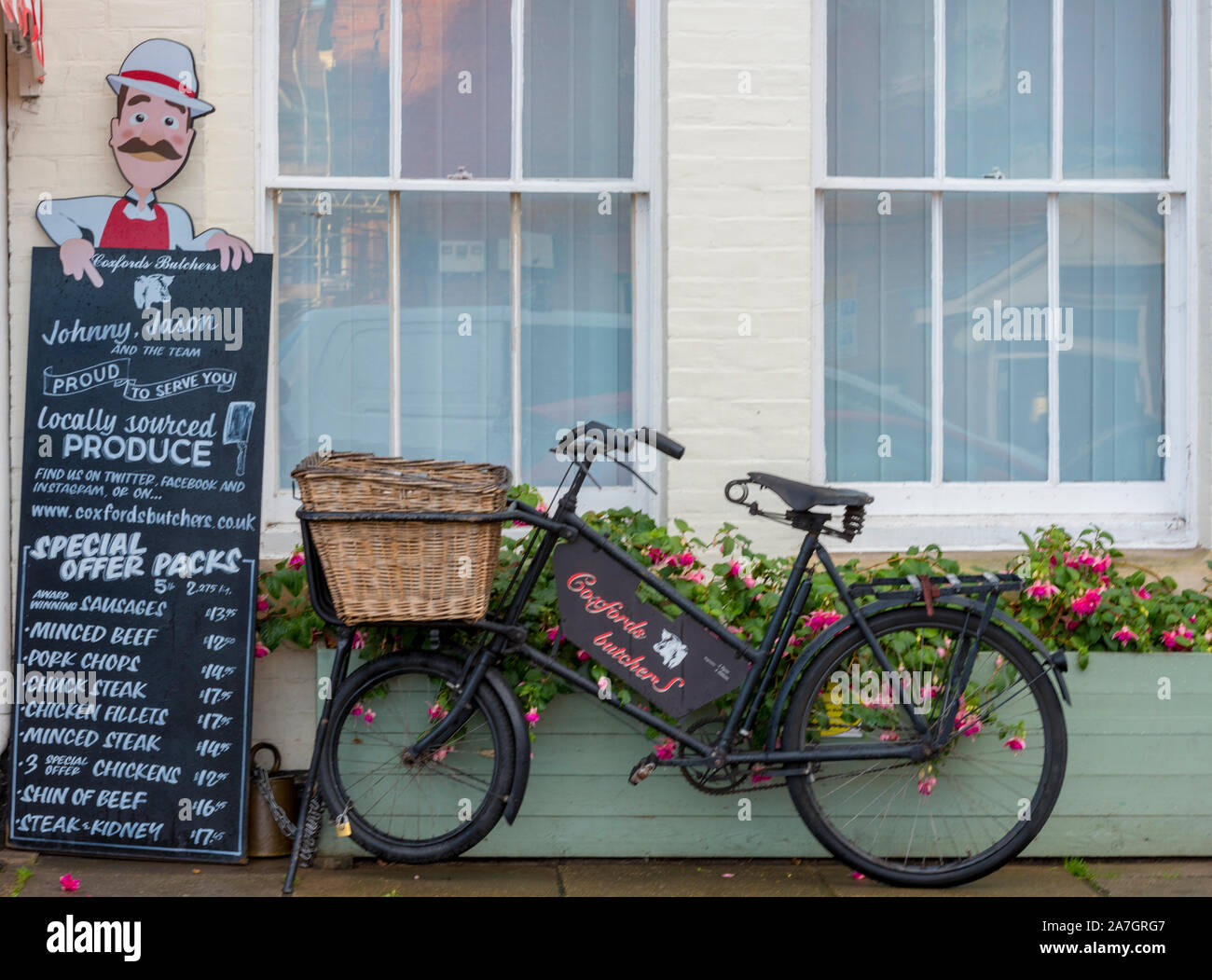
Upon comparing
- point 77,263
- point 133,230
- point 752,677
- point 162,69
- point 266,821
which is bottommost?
point 266,821

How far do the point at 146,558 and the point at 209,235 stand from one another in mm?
1125

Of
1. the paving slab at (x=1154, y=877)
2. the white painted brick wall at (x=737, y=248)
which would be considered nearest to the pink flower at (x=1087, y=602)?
the paving slab at (x=1154, y=877)

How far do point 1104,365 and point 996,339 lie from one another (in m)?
0.43

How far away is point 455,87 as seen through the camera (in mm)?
4500

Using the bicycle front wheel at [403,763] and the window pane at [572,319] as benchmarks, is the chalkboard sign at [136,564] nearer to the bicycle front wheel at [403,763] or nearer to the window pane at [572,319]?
the bicycle front wheel at [403,763]

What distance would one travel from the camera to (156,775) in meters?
3.98

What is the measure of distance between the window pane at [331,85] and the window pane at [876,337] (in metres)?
1.70

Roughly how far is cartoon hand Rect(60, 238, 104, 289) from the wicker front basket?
1172mm

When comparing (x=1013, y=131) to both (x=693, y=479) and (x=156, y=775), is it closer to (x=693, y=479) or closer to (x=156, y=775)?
(x=693, y=479)

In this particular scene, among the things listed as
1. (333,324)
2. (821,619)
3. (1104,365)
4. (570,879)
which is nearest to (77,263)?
(333,324)

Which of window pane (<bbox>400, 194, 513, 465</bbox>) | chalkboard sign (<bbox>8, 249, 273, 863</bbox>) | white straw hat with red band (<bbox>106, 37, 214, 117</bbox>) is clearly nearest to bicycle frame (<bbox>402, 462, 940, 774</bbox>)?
chalkboard sign (<bbox>8, 249, 273, 863</bbox>)

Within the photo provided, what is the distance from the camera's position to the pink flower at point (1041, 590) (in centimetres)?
405

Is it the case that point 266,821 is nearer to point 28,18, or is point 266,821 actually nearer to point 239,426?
point 239,426

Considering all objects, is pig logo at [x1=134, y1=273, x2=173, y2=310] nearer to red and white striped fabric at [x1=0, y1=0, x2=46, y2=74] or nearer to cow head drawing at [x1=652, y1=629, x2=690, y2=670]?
red and white striped fabric at [x1=0, y1=0, x2=46, y2=74]
